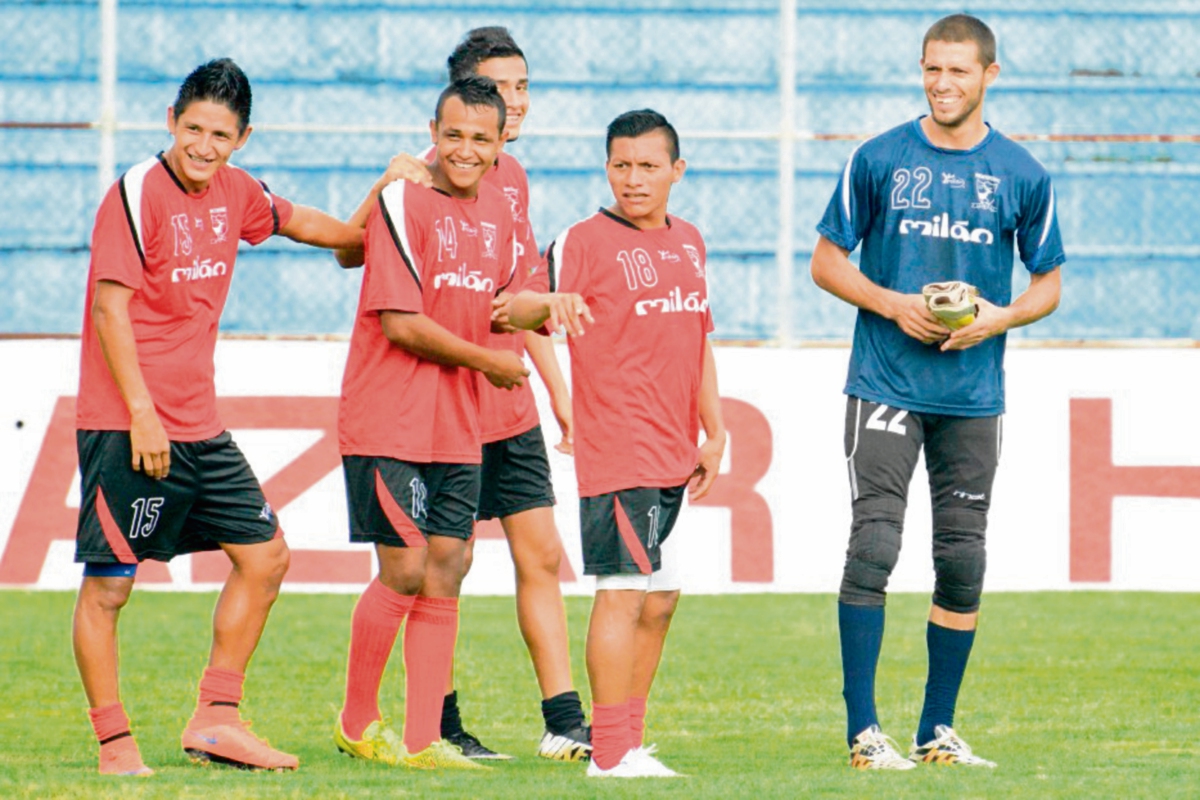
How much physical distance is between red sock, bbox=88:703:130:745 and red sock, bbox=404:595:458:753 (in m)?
0.76

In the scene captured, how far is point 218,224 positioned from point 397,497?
0.88 metres

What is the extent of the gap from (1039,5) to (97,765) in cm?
1040

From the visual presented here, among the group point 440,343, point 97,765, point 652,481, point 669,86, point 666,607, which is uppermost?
point 669,86

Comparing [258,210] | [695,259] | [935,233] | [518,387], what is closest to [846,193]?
[935,233]

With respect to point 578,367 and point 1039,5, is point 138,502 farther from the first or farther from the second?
point 1039,5

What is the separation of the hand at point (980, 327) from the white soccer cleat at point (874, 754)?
1.05 meters

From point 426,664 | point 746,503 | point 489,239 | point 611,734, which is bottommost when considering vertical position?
point 611,734

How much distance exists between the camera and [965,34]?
5.53 metres

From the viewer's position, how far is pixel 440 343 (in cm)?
533

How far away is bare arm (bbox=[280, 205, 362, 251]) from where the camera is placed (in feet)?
18.7

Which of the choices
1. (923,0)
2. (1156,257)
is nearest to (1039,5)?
(923,0)

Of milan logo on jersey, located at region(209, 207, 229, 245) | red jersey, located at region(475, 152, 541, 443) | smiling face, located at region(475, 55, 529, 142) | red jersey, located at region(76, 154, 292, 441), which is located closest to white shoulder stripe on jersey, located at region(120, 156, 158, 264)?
red jersey, located at region(76, 154, 292, 441)

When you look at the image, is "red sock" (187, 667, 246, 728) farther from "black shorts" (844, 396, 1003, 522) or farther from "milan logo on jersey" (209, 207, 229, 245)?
"black shorts" (844, 396, 1003, 522)

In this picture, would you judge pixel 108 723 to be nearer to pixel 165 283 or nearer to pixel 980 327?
pixel 165 283
